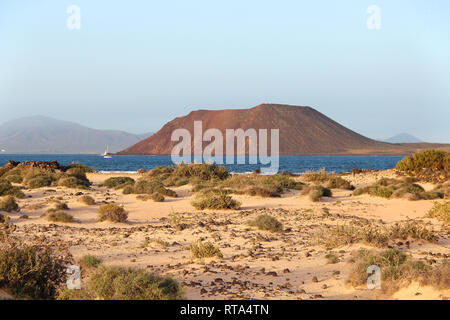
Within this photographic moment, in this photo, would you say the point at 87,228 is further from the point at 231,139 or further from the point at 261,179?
the point at 231,139

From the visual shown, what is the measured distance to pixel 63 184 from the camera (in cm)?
2683

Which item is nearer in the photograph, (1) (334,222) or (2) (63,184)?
(1) (334,222)

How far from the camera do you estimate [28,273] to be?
6.80 metres

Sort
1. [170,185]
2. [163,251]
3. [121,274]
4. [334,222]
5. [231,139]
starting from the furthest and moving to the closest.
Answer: [231,139]
[170,185]
[334,222]
[163,251]
[121,274]

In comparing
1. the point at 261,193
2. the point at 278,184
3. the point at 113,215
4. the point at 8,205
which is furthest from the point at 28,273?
the point at 278,184

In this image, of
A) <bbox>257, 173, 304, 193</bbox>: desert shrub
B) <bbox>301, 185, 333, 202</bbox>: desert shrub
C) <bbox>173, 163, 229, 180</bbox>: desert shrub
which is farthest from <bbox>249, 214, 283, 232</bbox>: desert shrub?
<bbox>173, 163, 229, 180</bbox>: desert shrub

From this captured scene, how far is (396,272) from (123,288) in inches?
172

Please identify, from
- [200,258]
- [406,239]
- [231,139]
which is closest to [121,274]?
[200,258]

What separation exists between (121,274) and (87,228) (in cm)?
814

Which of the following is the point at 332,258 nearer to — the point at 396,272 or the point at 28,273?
the point at 396,272

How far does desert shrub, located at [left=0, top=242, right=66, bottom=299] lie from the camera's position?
657cm

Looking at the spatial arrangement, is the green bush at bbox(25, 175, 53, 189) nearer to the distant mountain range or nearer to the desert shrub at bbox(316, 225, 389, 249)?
the desert shrub at bbox(316, 225, 389, 249)

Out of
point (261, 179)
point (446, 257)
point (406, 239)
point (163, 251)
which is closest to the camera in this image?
point (446, 257)

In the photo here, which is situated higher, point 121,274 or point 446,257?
point 121,274
